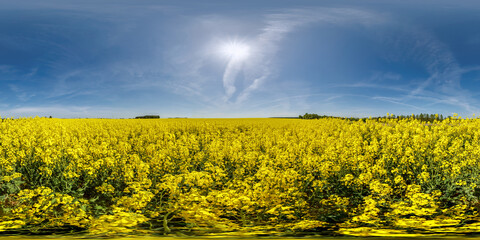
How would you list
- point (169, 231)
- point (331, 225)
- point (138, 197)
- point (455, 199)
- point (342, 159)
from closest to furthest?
point (169, 231), point (331, 225), point (138, 197), point (455, 199), point (342, 159)

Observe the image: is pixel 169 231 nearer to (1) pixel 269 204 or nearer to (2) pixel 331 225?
(1) pixel 269 204

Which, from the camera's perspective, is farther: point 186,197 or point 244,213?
point 186,197

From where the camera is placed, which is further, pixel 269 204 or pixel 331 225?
pixel 269 204

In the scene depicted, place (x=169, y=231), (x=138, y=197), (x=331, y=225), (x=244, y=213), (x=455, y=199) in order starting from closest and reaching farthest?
(x=169, y=231)
(x=331, y=225)
(x=244, y=213)
(x=138, y=197)
(x=455, y=199)

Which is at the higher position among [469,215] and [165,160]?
[165,160]

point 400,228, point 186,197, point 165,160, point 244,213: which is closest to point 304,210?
Result: point 244,213

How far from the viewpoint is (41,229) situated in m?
5.17

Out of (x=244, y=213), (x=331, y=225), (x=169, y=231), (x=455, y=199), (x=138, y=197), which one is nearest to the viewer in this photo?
(x=169, y=231)

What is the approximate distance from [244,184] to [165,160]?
11.6ft

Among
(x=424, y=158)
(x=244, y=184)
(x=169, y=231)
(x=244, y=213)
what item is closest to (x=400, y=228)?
(x=244, y=213)

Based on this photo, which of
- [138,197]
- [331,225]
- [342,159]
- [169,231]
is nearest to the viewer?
[169,231]

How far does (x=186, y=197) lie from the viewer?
21.9 feet

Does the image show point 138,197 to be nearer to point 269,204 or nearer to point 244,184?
point 244,184

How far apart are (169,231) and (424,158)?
876cm
